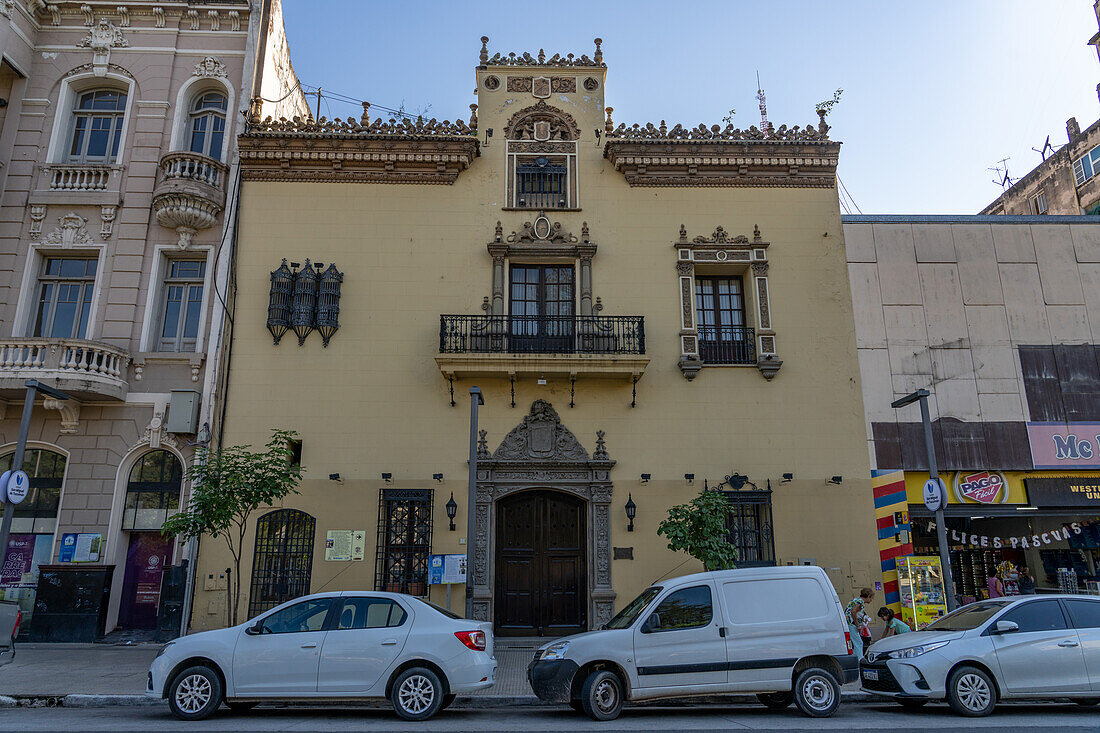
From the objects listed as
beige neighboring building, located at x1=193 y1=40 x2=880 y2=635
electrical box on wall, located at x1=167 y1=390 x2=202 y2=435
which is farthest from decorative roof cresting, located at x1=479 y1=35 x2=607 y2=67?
electrical box on wall, located at x1=167 y1=390 x2=202 y2=435

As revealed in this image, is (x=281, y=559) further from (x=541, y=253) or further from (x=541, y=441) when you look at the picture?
(x=541, y=253)

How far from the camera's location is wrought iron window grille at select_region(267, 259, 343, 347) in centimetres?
1634

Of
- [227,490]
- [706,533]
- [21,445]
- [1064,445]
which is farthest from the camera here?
[1064,445]

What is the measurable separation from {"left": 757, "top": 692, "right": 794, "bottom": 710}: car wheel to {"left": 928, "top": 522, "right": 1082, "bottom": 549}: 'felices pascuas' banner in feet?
29.9

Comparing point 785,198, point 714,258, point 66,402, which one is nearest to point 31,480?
point 66,402

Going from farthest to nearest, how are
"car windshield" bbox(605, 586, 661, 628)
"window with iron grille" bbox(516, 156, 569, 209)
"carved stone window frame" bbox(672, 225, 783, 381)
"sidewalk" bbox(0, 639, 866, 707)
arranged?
"window with iron grille" bbox(516, 156, 569, 209) → "carved stone window frame" bbox(672, 225, 783, 381) → "sidewalk" bbox(0, 639, 866, 707) → "car windshield" bbox(605, 586, 661, 628)

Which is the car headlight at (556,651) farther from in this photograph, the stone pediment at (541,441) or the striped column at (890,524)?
the striped column at (890,524)

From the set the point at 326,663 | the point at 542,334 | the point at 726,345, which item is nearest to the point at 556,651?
the point at 326,663

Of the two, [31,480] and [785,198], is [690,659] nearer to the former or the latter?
[785,198]

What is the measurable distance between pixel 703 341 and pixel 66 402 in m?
14.5

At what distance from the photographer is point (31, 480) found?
15562mm

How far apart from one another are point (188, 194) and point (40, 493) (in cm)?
752

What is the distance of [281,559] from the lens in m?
15.2

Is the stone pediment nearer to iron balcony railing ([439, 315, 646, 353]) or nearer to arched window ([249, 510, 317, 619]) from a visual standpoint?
iron balcony railing ([439, 315, 646, 353])
